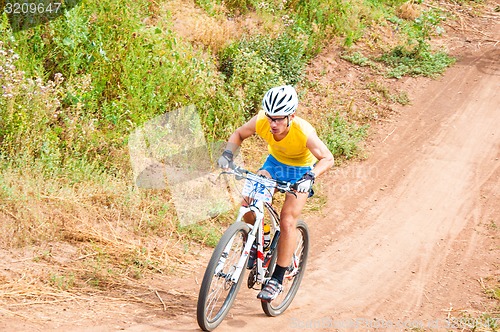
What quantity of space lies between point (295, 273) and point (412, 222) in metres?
3.36

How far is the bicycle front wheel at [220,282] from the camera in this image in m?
5.35

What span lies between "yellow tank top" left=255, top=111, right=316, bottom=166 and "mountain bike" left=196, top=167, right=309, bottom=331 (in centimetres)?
41

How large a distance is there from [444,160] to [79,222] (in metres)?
6.74

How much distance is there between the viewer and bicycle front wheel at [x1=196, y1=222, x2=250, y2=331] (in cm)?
535

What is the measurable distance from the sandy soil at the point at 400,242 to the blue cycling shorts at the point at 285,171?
140cm

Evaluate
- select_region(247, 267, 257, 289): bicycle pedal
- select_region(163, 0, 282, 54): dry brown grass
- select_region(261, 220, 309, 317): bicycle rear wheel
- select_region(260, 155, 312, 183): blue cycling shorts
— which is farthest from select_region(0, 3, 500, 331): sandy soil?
select_region(163, 0, 282, 54): dry brown grass

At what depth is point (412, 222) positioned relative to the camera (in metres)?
9.55

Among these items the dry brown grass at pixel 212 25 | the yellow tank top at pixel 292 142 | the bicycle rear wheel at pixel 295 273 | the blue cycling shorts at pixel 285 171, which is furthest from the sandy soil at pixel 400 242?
the dry brown grass at pixel 212 25

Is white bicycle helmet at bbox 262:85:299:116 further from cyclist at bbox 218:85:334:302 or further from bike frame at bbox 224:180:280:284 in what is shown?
bike frame at bbox 224:180:280:284

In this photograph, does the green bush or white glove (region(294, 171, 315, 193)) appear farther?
the green bush

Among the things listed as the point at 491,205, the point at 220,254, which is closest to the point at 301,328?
the point at 220,254

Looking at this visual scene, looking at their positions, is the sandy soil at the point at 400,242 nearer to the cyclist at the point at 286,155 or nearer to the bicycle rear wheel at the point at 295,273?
the bicycle rear wheel at the point at 295,273

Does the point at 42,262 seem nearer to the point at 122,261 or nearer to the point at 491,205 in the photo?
the point at 122,261

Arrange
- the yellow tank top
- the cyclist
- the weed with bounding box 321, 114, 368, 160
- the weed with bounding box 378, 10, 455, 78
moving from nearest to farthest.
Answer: the cyclist, the yellow tank top, the weed with bounding box 321, 114, 368, 160, the weed with bounding box 378, 10, 455, 78
